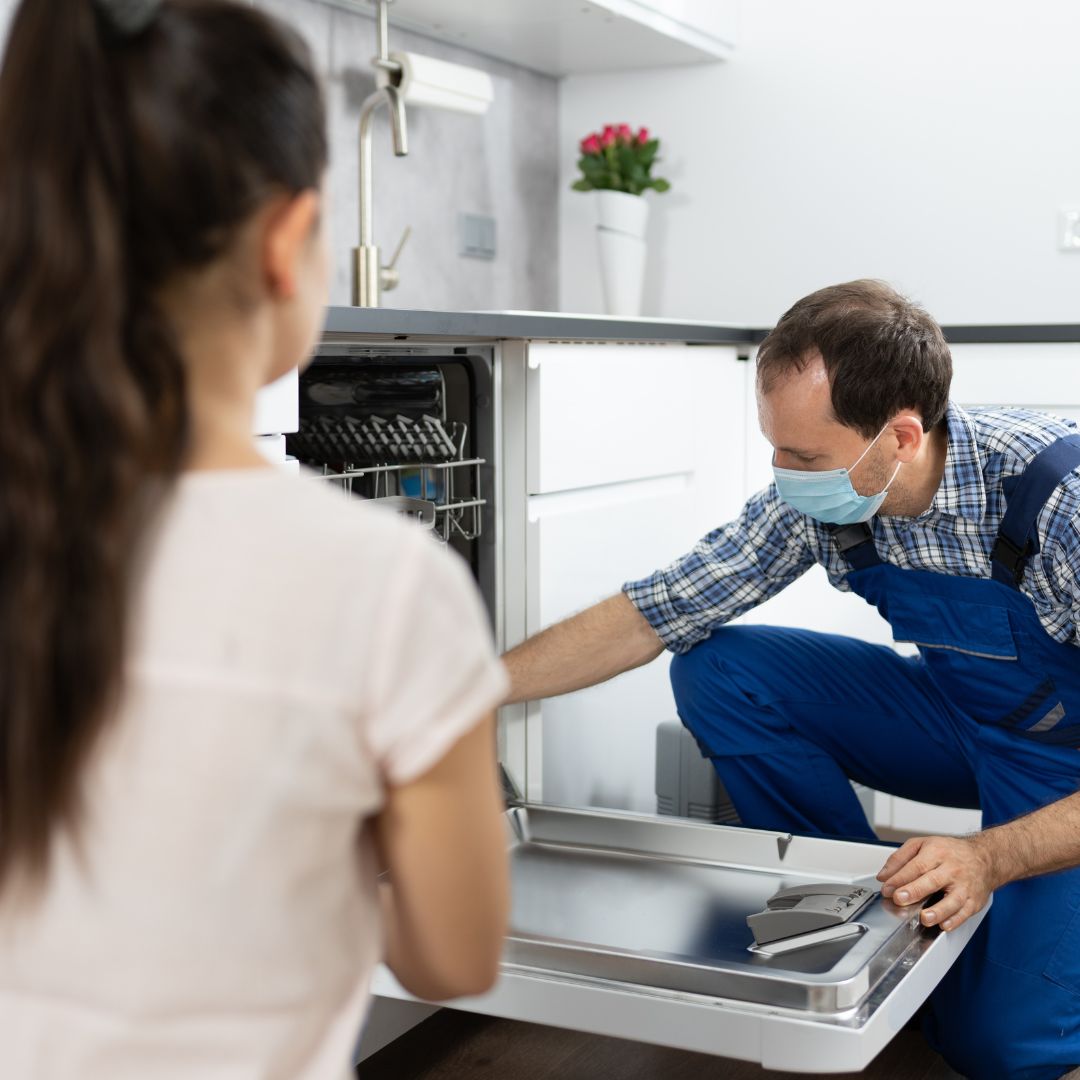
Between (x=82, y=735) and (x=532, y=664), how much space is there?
122cm

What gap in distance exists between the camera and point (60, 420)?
22.1 inches

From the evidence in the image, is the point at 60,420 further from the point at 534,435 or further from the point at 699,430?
the point at 699,430

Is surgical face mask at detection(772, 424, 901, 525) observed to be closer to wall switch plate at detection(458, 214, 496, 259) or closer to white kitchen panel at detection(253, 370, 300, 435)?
white kitchen panel at detection(253, 370, 300, 435)

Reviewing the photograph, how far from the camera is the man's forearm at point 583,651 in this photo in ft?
5.83

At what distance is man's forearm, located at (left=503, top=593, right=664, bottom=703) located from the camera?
1.78 metres

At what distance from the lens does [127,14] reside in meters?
0.57

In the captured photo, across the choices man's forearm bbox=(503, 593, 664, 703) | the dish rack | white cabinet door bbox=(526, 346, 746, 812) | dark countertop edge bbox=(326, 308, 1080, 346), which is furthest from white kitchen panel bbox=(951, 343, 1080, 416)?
the dish rack

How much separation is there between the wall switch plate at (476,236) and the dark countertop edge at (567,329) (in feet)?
2.19

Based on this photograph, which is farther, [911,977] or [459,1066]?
[459,1066]

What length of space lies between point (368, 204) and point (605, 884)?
121cm

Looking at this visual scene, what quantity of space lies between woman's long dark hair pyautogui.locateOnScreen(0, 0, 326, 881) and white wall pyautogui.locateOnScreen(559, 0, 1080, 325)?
2.49 m

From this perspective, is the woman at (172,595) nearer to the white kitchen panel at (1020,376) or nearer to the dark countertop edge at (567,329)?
the dark countertop edge at (567,329)

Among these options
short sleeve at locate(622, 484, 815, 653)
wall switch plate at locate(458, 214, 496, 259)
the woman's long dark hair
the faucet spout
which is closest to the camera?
the woman's long dark hair

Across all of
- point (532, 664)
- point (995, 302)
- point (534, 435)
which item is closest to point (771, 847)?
point (532, 664)
